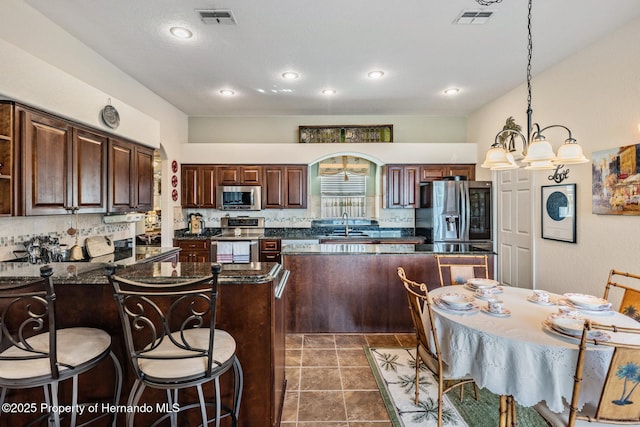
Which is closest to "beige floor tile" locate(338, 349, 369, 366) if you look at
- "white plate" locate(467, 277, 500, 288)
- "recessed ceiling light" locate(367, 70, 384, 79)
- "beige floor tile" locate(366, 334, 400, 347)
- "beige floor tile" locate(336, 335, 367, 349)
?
"beige floor tile" locate(336, 335, 367, 349)

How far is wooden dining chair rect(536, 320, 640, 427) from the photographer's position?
4.04ft

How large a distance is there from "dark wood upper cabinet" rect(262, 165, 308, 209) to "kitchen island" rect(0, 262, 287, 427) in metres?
3.44

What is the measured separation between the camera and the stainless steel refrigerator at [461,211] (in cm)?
471

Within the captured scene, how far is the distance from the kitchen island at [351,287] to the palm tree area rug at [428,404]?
→ 0.73 meters

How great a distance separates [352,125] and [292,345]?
3703 millimetres

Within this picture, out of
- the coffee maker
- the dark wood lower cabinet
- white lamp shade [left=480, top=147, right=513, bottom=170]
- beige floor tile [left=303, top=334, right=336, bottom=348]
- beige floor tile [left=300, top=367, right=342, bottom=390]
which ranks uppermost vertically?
white lamp shade [left=480, top=147, right=513, bottom=170]

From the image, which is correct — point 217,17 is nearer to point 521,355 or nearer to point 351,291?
point 351,291

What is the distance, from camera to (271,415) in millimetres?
1824

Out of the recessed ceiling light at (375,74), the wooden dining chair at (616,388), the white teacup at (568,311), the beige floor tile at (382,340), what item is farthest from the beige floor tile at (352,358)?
the recessed ceiling light at (375,74)

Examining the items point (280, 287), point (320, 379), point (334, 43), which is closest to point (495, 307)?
point (280, 287)

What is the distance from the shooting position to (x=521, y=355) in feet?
5.15

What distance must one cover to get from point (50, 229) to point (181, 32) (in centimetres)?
209

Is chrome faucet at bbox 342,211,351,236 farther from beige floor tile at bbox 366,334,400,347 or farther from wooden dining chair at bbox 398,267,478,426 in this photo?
wooden dining chair at bbox 398,267,478,426

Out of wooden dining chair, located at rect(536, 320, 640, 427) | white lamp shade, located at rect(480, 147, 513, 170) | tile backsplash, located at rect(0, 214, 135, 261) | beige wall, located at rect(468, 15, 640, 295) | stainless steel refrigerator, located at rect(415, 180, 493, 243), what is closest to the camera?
wooden dining chair, located at rect(536, 320, 640, 427)
